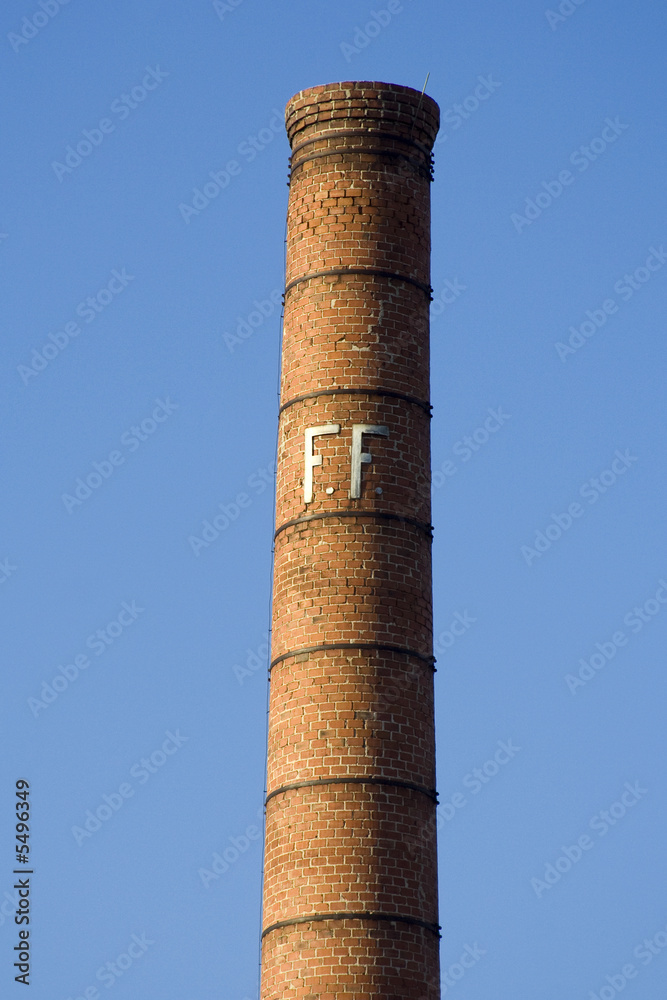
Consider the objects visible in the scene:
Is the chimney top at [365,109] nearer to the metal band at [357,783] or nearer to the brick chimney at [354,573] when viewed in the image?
the brick chimney at [354,573]

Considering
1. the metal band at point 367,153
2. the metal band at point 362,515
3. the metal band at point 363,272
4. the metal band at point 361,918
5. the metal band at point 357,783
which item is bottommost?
the metal band at point 361,918

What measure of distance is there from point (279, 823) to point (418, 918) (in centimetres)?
182

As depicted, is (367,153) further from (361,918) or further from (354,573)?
(361,918)

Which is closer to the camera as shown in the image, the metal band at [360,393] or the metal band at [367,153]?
the metal band at [360,393]

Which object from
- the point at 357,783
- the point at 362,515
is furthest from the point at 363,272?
the point at 357,783

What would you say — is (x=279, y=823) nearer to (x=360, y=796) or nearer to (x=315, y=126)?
(x=360, y=796)

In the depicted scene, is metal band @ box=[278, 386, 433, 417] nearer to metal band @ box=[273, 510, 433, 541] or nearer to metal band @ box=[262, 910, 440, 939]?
metal band @ box=[273, 510, 433, 541]

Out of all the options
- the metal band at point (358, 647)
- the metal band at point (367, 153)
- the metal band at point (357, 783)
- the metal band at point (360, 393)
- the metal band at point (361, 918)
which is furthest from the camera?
the metal band at point (367, 153)

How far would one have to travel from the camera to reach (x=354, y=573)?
831 inches

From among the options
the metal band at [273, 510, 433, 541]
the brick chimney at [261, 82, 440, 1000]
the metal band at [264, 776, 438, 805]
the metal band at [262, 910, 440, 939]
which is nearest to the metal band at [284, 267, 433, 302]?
the brick chimney at [261, 82, 440, 1000]

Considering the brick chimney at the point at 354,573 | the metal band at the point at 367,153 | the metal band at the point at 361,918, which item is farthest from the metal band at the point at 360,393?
the metal band at the point at 361,918

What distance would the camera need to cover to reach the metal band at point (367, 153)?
2244 centimetres

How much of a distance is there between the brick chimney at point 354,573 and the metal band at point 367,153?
23mm

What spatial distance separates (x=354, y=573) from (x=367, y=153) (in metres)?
5.01
